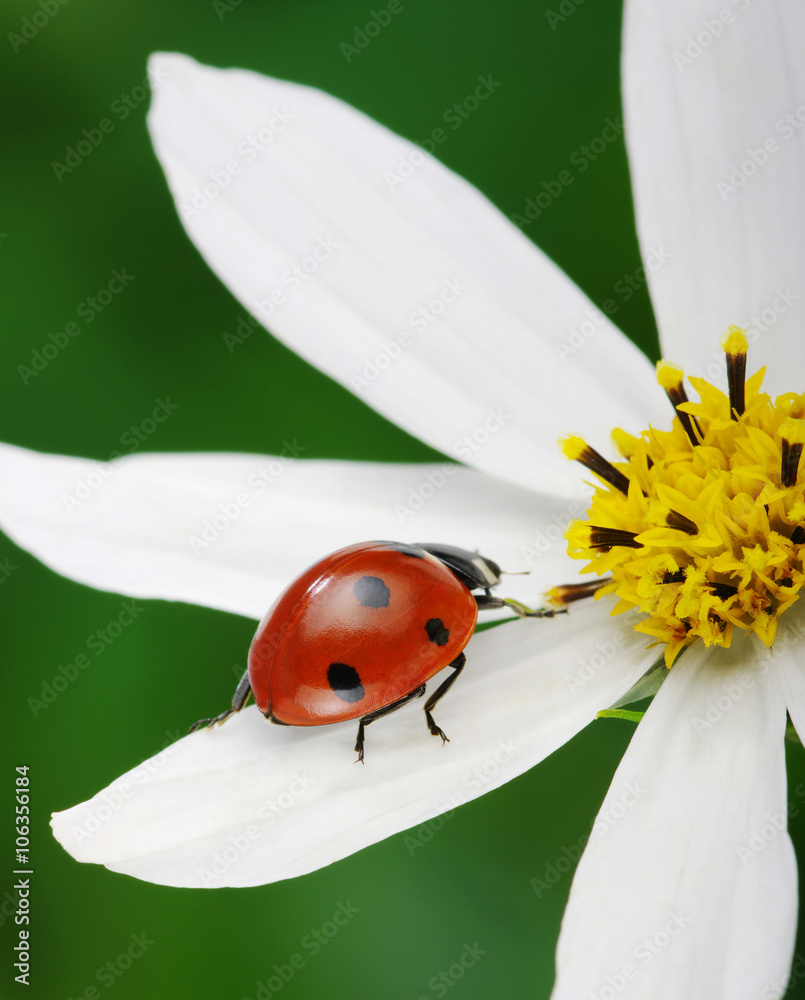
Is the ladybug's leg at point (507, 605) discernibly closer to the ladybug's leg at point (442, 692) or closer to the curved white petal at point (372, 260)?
the ladybug's leg at point (442, 692)

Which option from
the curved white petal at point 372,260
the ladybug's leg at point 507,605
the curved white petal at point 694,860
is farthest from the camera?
the curved white petal at point 372,260

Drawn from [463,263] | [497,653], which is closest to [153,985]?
[497,653]

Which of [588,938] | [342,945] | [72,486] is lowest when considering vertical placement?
[342,945]

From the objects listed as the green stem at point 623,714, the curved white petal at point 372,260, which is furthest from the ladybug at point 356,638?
the curved white petal at point 372,260

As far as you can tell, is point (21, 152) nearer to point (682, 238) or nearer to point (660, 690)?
point (682, 238)

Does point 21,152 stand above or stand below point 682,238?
below

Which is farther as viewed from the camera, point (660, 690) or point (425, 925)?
point (425, 925)

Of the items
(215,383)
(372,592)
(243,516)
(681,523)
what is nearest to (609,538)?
(681,523)
